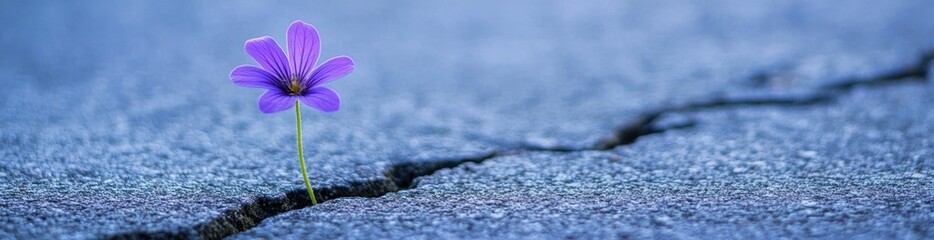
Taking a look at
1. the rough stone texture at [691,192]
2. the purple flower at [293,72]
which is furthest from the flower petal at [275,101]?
the rough stone texture at [691,192]

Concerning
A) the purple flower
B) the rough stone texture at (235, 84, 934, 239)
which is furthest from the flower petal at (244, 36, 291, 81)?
→ the rough stone texture at (235, 84, 934, 239)

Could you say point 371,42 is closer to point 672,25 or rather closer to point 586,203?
point 672,25

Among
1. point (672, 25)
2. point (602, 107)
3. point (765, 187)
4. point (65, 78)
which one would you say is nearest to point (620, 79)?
point (602, 107)

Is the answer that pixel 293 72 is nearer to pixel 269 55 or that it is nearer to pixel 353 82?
pixel 269 55

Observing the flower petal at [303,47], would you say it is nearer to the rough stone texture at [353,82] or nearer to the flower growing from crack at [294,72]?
the flower growing from crack at [294,72]

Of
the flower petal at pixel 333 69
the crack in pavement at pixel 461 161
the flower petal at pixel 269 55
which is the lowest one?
the crack in pavement at pixel 461 161

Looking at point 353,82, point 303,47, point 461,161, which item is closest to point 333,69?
point 303,47
